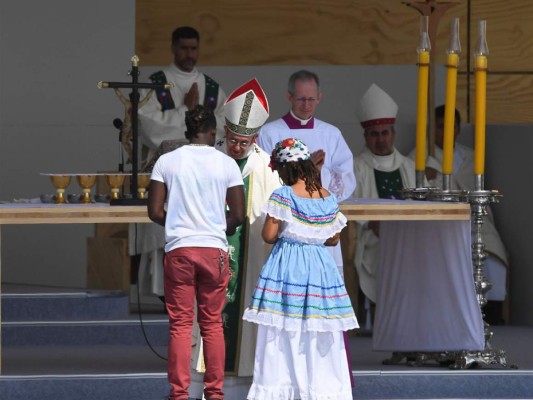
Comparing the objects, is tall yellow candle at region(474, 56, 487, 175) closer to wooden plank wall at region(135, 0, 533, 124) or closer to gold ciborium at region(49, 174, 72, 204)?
gold ciborium at region(49, 174, 72, 204)

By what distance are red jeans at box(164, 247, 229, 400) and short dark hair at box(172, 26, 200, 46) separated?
3.28m

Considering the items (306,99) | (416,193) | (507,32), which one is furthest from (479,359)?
(507,32)

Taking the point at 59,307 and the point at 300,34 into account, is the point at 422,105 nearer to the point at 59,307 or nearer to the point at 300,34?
the point at 59,307

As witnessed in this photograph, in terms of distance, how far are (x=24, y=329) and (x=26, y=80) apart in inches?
94.6

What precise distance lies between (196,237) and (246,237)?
55 cm

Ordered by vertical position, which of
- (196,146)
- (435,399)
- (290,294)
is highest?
(196,146)

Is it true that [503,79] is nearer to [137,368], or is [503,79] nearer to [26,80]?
[26,80]

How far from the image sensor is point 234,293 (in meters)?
7.80

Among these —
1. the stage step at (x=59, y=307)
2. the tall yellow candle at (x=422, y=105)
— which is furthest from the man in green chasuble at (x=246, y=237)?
the stage step at (x=59, y=307)

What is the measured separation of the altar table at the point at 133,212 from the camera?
7.97 metres

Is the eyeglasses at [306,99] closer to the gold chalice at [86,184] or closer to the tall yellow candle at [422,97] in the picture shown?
the tall yellow candle at [422,97]

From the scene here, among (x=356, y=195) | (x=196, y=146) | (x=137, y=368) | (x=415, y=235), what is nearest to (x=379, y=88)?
(x=356, y=195)

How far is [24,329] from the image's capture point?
9.70 metres

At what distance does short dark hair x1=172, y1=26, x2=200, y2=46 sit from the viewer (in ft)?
34.1
